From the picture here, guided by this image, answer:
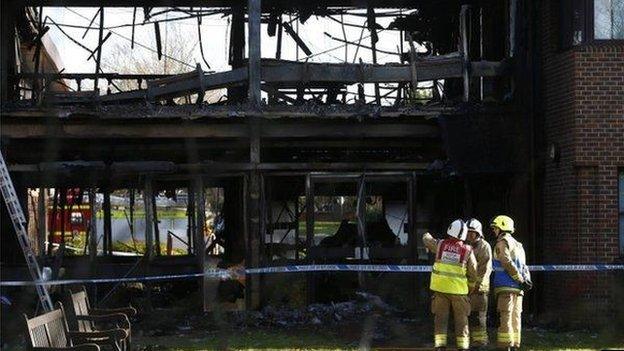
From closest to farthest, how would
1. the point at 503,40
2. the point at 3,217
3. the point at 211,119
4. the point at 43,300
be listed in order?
the point at 43,300 → the point at 211,119 → the point at 503,40 → the point at 3,217

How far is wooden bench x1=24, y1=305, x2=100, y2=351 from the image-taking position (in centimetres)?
798

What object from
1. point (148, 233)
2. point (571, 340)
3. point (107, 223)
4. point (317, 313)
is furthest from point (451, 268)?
point (107, 223)

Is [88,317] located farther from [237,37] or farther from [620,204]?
[237,37]

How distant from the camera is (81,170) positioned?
16406 mm

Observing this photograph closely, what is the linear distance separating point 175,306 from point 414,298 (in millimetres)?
4087

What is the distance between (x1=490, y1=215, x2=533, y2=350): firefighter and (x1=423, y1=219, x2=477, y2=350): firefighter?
1.49ft

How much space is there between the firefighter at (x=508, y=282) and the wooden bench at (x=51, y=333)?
4958 mm

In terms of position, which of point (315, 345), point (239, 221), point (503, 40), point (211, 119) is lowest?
point (315, 345)

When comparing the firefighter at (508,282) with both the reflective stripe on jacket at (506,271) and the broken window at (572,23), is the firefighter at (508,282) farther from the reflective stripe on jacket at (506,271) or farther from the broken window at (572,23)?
the broken window at (572,23)

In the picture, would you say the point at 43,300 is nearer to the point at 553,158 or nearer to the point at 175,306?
the point at 175,306

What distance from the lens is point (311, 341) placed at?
44.3 ft

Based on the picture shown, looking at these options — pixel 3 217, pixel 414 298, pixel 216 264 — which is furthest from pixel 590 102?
pixel 3 217

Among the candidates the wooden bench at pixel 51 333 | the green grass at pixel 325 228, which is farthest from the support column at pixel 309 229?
the wooden bench at pixel 51 333

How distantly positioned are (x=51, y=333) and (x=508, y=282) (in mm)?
5385
